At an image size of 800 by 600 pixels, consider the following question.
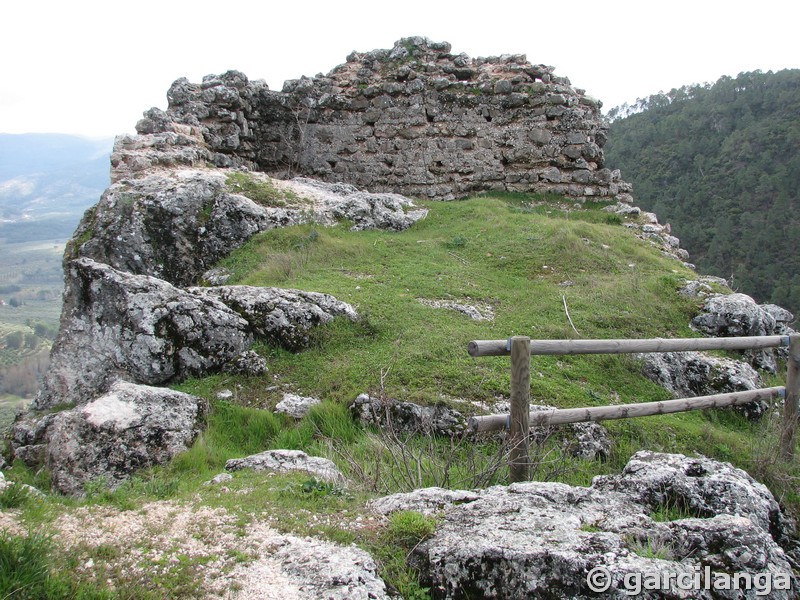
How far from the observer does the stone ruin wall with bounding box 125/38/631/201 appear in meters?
14.2

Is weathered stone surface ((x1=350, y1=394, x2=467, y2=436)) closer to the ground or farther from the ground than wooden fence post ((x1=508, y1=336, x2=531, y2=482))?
closer to the ground

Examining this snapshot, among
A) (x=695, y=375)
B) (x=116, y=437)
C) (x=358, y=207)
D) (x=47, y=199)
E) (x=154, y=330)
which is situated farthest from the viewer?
(x=47, y=199)

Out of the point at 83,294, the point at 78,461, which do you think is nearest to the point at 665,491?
the point at 78,461

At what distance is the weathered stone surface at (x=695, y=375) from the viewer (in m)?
6.61

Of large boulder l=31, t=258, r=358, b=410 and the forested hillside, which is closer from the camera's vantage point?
large boulder l=31, t=258, r=358, b=410

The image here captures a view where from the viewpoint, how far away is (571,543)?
109 inches

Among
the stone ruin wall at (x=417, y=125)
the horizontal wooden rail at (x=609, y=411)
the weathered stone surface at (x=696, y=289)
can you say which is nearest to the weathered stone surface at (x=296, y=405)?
the horizontal wooden rail at (x=609, y=411)

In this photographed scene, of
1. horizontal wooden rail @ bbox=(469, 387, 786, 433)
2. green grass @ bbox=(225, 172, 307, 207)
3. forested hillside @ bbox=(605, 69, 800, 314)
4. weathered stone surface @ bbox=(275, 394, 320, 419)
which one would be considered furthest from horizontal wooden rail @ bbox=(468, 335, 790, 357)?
forested hillside @ bbox=(605, 69, 800, 314)

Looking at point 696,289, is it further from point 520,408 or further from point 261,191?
point 261,191

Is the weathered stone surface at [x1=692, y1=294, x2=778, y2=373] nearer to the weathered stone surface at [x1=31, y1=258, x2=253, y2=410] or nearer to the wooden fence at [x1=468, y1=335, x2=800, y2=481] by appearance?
the wooden fence at [x1=468, y1=335, x2=800, y2=481]

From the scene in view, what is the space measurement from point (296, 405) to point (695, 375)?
4.79 meters

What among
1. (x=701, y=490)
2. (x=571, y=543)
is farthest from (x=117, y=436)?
(x=701, y=490)

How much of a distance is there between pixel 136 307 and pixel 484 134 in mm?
10539

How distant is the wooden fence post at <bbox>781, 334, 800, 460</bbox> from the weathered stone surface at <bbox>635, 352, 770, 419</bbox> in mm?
1520
